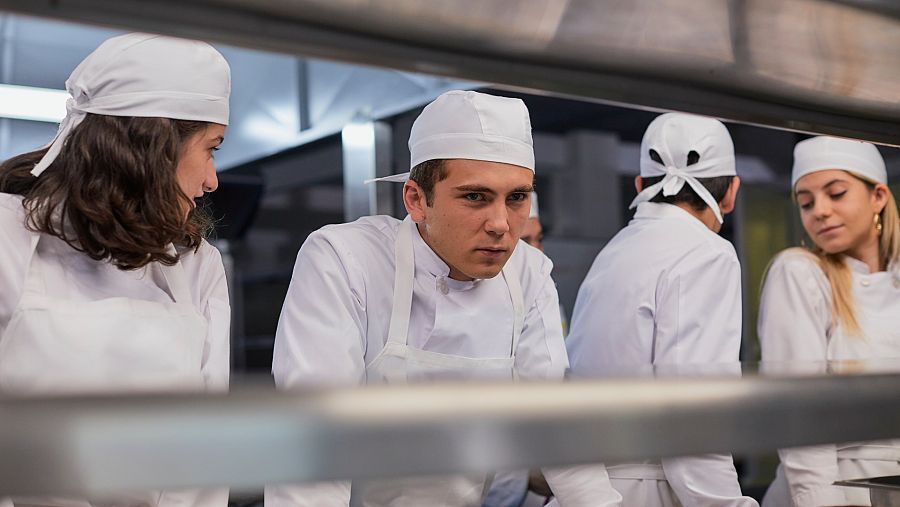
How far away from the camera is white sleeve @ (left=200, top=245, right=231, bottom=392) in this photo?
4.67 ft

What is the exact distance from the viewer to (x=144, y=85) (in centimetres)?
134

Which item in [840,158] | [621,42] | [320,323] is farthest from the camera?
[840,158]

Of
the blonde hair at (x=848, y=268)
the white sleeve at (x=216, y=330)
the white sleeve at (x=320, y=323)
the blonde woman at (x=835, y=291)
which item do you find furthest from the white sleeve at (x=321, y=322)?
the blonde hair at (x=848, y=268)

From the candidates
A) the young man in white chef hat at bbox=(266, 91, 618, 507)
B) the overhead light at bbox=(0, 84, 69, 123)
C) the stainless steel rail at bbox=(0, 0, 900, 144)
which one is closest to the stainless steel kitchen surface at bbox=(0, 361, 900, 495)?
the stainless steel rail at bbox=(0, 0, 900, 144)

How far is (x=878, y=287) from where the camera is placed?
269 centimetres

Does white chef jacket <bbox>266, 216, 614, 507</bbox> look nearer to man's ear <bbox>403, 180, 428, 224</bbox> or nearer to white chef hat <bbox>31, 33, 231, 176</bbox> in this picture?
man's ear <bbox>403, 180, 428, 224</bbox>

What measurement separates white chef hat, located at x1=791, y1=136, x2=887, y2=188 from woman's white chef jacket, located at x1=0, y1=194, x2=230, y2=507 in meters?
1.96

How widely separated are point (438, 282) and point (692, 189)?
92cm

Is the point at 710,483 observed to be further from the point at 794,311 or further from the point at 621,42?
the point at 621,42

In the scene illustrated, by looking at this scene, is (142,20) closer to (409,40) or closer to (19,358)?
(409,40)

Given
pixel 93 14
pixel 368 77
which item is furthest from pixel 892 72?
pixel 368 77

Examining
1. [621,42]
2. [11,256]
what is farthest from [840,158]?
[621,42]

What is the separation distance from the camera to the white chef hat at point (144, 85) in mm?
1328

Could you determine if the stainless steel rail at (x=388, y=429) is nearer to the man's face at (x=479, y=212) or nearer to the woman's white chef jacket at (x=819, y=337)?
the man's face at (x=479, y=212)
